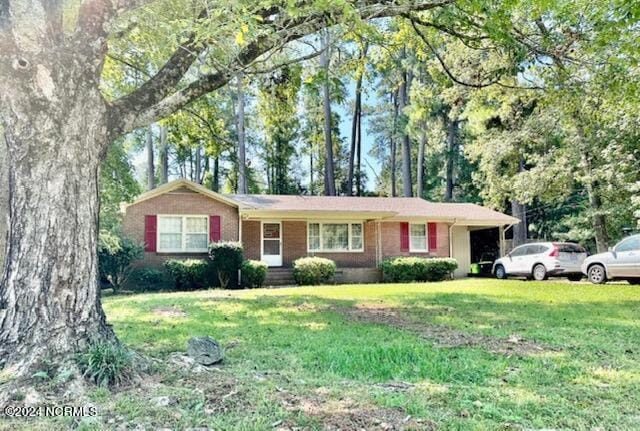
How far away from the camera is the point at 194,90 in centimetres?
515

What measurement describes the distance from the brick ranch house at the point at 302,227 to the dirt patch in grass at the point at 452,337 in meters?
9.70

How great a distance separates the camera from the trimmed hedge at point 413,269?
59.6 feet

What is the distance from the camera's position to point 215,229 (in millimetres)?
17031

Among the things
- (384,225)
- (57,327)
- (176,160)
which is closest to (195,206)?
(384,225)

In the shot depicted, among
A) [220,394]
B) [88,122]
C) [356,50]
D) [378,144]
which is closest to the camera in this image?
[220,394]

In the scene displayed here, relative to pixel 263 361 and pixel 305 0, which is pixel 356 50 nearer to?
pixel 305 0

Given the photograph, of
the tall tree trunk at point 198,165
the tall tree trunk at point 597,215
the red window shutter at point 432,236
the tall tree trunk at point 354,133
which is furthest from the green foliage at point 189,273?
the tall tree trunk at point 198,165

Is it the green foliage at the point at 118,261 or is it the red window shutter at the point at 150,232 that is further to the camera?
the red window shutter at the point at 150,232

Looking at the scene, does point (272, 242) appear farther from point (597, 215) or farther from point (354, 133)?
point (354, 133)

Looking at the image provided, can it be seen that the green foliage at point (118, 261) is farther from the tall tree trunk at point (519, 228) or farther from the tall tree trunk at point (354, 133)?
the tall tree trunk at point (519, 228)

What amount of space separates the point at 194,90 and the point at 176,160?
33.5 m

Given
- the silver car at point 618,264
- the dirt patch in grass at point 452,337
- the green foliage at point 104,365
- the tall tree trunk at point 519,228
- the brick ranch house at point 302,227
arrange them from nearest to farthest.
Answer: the green foliage at point 104,365
the dirt patch in grass at point 452,337
the silver car at point 618,264
the brick ranch house at point 302,227
the tall tree trunk at point 519,228

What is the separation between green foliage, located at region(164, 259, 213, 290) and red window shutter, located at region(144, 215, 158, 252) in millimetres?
951

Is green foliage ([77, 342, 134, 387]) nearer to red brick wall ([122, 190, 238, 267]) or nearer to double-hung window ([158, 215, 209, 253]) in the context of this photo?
red brick wall ([122, 190, 238, 267])
